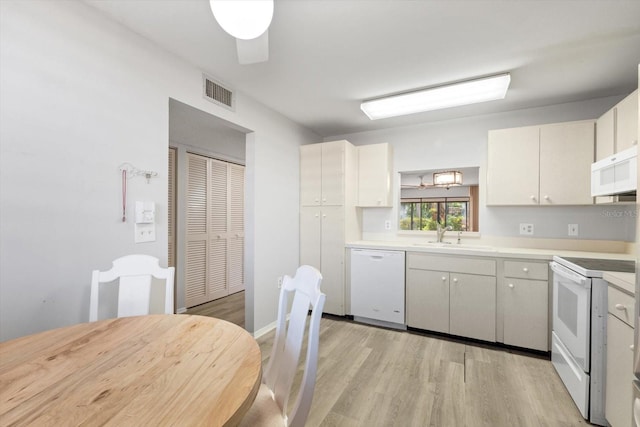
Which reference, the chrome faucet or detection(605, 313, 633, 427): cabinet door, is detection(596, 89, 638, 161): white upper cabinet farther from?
the chrome faucet

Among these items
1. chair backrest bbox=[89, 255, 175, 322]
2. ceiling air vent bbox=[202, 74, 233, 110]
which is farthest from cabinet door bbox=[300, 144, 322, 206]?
chair backrest bbox=[89, 255, 175, 322]

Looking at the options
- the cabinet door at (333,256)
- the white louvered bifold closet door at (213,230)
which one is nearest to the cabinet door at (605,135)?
the cabinet door at (333,256)

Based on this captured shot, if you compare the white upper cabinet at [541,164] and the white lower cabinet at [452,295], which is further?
the white lower cabinet at [452,295]

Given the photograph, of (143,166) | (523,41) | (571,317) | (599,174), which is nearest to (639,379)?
(571,317)

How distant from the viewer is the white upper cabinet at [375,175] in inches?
140

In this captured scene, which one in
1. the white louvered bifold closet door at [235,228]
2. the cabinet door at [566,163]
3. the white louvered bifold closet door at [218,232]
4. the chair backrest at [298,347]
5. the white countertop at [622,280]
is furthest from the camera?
the white louvered bifold closet door at [235,228]

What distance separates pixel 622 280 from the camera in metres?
1.53

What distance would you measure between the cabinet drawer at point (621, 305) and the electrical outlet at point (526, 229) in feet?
4.90

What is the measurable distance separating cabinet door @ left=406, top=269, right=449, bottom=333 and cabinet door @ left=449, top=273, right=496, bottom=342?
7cm

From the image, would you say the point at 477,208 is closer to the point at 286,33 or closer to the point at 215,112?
the point at 286,33

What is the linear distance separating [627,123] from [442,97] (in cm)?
132

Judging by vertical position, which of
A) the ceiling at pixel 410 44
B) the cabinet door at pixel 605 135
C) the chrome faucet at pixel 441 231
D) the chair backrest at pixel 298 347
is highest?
the ceiling at pixel 410 44

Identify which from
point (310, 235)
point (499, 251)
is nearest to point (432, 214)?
point (499, 251)

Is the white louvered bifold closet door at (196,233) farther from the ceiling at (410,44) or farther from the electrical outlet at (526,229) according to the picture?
the electrical outlet at (526,229)
